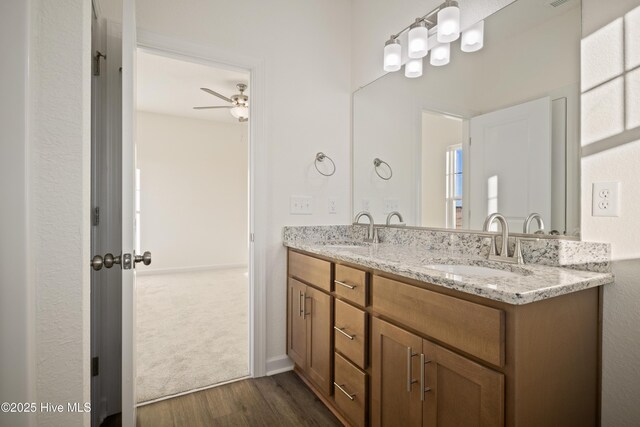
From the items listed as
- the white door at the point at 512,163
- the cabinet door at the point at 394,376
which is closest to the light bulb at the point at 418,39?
the white door at the point at 512,163

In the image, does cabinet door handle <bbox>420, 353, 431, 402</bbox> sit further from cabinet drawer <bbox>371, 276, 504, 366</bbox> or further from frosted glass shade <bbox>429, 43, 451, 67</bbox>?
frosted glass shade <bbox>429, 43, 451, 67</bbox>

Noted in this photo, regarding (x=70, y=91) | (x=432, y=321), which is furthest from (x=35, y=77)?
(x=432, y=321)

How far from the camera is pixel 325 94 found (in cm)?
239

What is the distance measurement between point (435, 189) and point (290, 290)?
113 cm

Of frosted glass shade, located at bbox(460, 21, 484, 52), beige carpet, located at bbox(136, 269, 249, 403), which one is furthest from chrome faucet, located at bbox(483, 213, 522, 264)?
beige carpet, located at bbox(136, 269, 249, 403)

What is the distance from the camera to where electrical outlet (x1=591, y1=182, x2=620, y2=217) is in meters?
1.11

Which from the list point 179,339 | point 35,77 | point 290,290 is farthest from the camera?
point 179,339

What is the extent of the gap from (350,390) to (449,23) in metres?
1.91

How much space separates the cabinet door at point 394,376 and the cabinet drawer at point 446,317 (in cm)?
7

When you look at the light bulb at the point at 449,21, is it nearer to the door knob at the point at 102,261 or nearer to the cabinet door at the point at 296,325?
the cabinet door at the point at 296,325

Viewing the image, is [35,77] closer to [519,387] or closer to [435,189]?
[519,387]

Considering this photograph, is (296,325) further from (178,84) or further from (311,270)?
(178,84)

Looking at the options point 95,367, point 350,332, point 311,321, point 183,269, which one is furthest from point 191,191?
point 350,332

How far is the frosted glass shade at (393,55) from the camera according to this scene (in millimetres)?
2041
